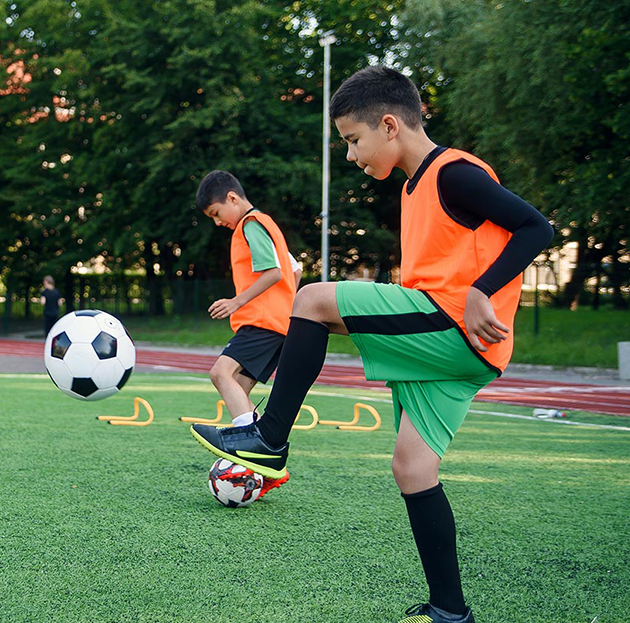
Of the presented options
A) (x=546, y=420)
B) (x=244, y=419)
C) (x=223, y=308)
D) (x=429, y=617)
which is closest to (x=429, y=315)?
(x=429, y=617)

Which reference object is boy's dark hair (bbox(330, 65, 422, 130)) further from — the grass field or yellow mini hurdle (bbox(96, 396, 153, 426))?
yellow mini hurdle (bbox(96, 396, 153, 426))

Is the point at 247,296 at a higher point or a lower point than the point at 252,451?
higher

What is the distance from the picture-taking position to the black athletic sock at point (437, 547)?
232 centimetres

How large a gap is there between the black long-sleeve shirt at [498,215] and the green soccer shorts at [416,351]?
189 mm

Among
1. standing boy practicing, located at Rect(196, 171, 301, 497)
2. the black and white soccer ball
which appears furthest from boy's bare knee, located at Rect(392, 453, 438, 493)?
the black and white soccer ball

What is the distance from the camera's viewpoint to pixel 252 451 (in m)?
2.47

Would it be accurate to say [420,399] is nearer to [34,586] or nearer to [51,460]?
[34,586]

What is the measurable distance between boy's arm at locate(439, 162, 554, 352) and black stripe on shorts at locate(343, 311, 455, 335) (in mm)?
86

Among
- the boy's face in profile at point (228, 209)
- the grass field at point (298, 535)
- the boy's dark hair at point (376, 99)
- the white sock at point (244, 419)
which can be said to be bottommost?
the grass field at point (298, 535)

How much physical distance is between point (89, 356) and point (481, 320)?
3601 mm

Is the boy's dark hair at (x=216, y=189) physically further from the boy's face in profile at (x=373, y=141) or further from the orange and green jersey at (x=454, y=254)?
the orange and green jersey at (x=454, y=254)

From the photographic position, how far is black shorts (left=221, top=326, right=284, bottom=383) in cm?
448

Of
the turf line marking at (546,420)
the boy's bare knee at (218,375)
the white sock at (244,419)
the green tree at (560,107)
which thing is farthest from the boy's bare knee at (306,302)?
the green tree at (560,107)

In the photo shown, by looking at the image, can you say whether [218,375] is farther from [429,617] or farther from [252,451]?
[429,617]
